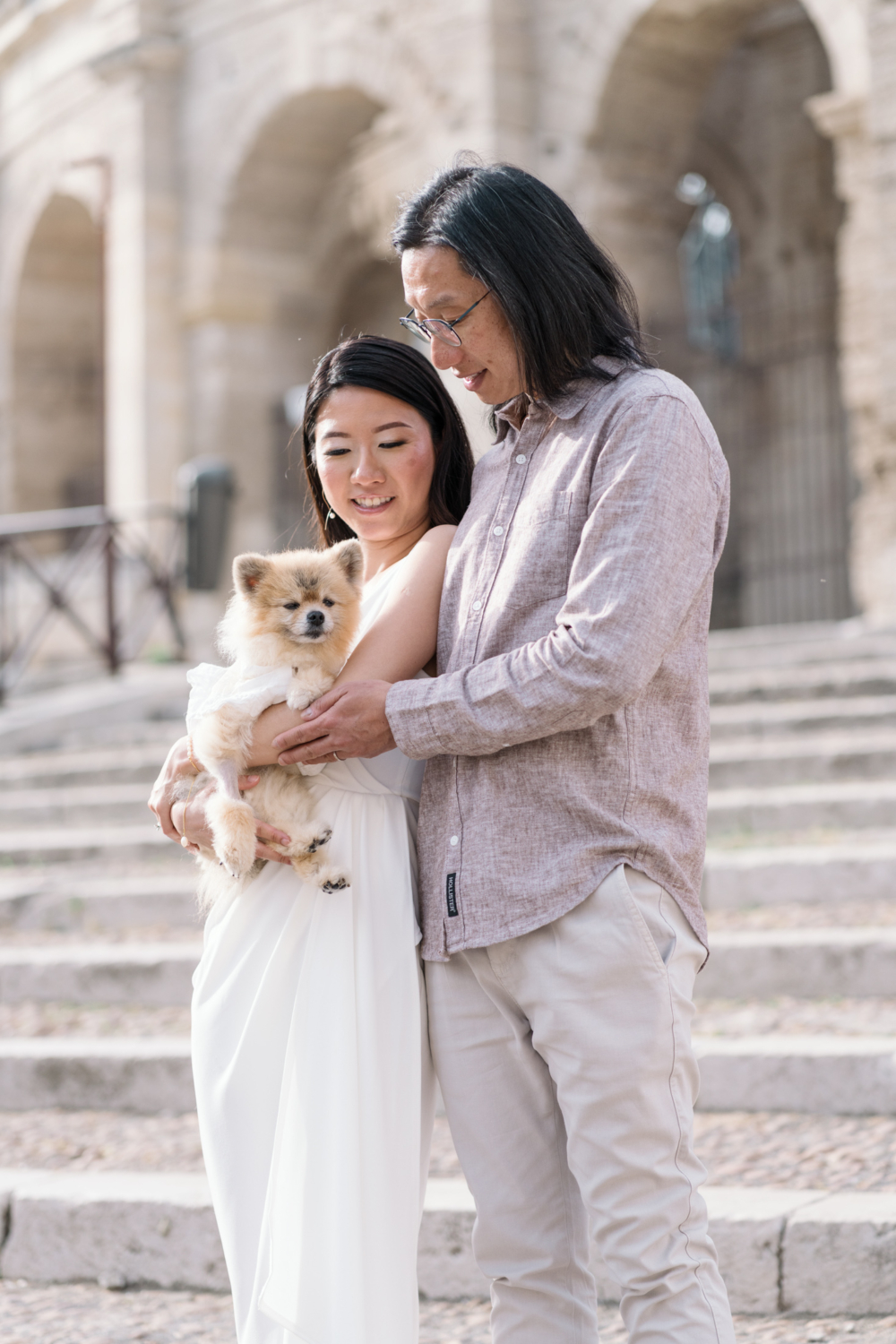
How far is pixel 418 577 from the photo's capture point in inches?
94.8

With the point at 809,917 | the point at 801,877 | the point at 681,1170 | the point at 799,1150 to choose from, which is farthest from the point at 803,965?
the point at 681,1170

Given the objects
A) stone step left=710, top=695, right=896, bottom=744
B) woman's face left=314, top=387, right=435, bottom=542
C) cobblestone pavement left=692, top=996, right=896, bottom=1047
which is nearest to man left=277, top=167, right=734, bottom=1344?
woman's face left=314, top=387, right=435, bottom=542

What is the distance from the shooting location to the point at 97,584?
14117 mm

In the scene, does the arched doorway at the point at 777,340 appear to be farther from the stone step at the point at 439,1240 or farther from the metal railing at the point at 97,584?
the stone step at the point at 439,1240

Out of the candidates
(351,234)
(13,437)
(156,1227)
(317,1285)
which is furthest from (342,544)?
(13,437)

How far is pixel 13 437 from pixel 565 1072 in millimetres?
16460

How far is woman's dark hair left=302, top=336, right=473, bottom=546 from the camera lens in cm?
256

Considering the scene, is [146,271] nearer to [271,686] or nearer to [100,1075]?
[100,1075]

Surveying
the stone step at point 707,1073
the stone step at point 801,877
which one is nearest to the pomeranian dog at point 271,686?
the stone step at point 707,1073

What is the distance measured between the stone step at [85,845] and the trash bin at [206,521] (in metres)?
4.56

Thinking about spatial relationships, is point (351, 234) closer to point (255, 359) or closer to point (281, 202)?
point (281, 202)

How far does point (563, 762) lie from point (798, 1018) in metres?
2.49

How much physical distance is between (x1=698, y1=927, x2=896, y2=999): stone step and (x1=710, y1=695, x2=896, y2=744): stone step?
236 centimetres

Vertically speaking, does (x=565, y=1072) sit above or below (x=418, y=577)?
below
